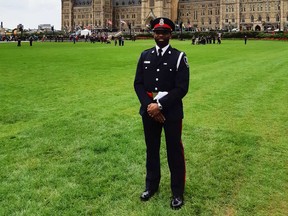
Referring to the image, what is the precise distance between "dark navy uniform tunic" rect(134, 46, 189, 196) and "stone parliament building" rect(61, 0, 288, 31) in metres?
109

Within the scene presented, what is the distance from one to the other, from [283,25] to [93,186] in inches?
5513

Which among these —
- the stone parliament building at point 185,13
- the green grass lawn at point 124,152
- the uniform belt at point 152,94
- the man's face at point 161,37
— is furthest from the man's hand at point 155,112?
the stone parliament building at point 185,13

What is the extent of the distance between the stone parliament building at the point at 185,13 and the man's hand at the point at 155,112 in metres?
110

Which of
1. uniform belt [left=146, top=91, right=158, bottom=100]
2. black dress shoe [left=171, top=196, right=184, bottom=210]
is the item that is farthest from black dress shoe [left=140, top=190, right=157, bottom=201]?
uniform belt [left=146, top=91, right=158, bottom=100]

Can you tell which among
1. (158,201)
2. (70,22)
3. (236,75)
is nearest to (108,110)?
(158,201)

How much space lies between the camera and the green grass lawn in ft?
19.1

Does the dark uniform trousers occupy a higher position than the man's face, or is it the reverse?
the man's face

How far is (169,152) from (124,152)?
231cm

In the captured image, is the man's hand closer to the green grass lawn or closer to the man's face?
the man's face

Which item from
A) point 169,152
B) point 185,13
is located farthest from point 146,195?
point 185,13

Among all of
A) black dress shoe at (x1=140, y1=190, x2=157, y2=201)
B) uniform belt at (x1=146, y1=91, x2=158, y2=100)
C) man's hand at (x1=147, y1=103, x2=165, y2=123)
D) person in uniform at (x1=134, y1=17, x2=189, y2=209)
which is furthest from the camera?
black dress shoe at (x1=140, y1=190, x2=157, y2=201)

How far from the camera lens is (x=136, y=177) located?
22.3 ft

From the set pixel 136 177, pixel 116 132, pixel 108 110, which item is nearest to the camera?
pixel 136 177

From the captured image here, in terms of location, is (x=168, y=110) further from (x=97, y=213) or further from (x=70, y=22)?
(x=70, y=22)
